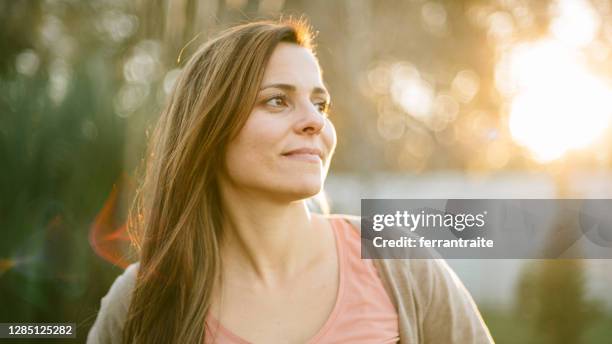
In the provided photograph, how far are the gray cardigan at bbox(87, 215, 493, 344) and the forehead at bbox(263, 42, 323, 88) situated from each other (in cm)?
52

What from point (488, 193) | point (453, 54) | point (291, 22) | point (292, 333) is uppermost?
point (453, 54)

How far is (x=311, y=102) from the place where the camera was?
162cm

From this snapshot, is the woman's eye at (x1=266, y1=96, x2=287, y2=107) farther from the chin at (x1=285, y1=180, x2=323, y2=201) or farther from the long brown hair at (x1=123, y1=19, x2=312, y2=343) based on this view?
the chin at (x1=285, y1=180, x2=323, y2=201)

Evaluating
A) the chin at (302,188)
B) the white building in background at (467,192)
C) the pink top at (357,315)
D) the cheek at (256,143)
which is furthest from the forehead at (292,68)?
the white building in background at (467,192)

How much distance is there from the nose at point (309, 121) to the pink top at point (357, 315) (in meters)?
0.35

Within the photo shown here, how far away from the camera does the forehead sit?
1.57 metres

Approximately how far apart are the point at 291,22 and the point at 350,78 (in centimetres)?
444

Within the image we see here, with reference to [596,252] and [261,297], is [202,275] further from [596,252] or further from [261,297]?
[596,252]

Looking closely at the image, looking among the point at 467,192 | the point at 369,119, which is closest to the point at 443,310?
the point at 369,119

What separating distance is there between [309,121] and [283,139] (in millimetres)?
81

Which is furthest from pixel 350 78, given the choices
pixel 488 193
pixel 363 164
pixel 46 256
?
pixel 46 256

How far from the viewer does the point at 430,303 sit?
5.06ft

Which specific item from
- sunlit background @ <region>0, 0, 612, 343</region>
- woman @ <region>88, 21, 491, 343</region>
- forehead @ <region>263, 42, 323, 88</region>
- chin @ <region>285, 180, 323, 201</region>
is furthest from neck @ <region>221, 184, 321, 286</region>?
sunlit background @ <region>0, 0, 612, 343</region>

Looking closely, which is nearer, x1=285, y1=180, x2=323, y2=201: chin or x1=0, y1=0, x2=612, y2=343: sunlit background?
x1=285, y1=180, x2=323, y2=201: chin
